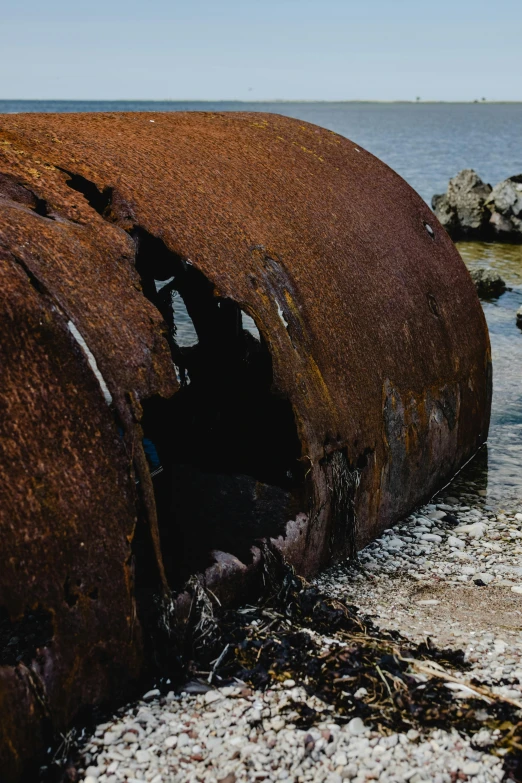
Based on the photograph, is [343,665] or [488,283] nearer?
[343,665]

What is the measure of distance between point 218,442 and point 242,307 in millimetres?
687

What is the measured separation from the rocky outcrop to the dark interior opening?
16.3 metres

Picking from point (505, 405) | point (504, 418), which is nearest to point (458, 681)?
point (504, 418)

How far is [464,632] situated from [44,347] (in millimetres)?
1919

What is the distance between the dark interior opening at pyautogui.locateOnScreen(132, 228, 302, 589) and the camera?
3148 mm

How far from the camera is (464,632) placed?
315cm

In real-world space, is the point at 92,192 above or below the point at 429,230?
above

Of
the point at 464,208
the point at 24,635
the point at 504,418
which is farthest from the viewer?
the point at 464,208

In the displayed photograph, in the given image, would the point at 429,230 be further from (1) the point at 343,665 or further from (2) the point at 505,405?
(1) the point at 343,665

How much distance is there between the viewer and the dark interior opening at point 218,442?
124 inches

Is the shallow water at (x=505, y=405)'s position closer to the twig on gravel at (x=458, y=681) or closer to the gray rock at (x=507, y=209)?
the twig on gravel at (x=458, y=681)

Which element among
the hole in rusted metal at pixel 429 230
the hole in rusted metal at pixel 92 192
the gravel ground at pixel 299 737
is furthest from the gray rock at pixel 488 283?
the hole in rusted metal at pixel 92 192

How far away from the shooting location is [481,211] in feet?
63.2

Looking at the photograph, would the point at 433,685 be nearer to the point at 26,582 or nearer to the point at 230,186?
the point at 26,582
